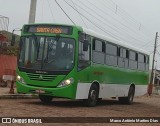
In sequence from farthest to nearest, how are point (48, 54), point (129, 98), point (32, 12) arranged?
1. point (32, 12)
2. point (129, 98)
3. point (48, 54)

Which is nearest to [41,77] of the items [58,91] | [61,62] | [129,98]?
[58,91]

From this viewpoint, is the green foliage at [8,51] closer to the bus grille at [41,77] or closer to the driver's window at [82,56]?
the driver's window at [82,56]

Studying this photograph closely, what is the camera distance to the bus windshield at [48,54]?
1770 cm

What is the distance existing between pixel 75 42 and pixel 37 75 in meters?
1.88

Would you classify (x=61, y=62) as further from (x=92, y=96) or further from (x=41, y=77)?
(x=92, y=96)

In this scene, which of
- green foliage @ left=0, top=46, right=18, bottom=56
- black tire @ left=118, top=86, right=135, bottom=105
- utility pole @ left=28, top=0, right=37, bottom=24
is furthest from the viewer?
green foliage @ left=0, top=46, right=18, bottom=56

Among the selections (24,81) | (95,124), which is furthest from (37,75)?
(95,124)

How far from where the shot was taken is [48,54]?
1780 cm

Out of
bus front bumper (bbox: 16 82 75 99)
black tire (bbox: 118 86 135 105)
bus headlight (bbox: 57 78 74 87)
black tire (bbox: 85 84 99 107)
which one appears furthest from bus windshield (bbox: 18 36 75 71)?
black tire (bbox: 118 86 135 105)

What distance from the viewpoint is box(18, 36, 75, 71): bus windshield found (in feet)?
58.1

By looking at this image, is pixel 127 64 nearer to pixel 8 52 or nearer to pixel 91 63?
pixel 91 63

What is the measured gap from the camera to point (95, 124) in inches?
514

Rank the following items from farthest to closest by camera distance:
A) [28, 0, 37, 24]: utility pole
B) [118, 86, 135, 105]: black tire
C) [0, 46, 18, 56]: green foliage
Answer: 1. [0, 46, 18, 56]: green foliage
2. [28, 0, 37, 24]: utility pole
3. [118, 86, 135, 105]: black tire

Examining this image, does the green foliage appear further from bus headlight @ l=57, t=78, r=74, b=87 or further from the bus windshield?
bus headlight @ l=57, t=78, r=74, b=87
